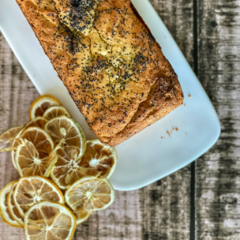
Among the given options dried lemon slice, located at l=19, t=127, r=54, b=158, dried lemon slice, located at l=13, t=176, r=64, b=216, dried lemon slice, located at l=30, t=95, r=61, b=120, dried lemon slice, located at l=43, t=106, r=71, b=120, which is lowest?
dried lemon slice, located at l=13, t=176, r=64, b=216

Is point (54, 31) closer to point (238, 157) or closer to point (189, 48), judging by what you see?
point (189, 48)

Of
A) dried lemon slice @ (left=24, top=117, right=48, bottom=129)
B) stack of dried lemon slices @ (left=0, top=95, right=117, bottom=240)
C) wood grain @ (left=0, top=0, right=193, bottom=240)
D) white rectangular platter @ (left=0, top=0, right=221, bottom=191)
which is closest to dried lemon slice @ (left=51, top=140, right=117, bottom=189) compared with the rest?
stack of dried lemon slices @ (left=0, top=95, right=117, bottom=240)

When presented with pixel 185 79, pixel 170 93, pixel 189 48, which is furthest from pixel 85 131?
pixel 189 48

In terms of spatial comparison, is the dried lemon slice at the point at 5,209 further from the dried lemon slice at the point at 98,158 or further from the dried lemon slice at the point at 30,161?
the dried lemon slice at the point at 98,158

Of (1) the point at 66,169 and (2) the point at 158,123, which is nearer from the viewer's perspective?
(1) the point at 66,169

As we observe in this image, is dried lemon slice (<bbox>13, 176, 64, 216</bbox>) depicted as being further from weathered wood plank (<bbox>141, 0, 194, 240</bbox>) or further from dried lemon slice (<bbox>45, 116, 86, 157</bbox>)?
weathered wood plank (<bbox>141, 0, 194, 240</bbox>)

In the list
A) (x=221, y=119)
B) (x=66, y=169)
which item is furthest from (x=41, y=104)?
(x=221, y=119)

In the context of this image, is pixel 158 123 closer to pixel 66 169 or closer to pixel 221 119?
pixel 221 119
